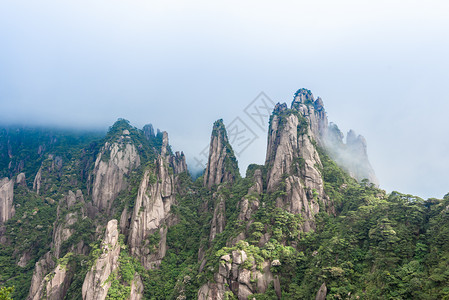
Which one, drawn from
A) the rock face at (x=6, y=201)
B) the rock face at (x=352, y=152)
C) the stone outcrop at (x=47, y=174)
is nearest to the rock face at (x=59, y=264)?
the rock face at (x=6, y=201)

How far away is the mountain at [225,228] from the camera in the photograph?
103ft

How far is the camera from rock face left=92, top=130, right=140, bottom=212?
261 feet

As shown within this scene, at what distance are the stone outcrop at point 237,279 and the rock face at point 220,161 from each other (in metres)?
37.1

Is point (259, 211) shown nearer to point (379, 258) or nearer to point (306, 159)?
point (306, 159)

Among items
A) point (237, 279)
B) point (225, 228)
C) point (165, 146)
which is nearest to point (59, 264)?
point (225, 228)

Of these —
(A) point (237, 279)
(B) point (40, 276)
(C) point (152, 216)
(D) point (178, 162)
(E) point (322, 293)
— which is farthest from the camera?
(D) point (178, 162)

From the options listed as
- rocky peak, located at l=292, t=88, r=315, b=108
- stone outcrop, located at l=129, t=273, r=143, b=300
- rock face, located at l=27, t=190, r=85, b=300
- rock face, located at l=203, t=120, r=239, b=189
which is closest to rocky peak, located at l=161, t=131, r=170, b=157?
rock face, located at l=203, t=120, r=239, b=189

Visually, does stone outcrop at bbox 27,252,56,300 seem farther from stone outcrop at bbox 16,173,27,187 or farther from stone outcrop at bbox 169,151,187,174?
stone outcrop at bbox 169,151,187,174

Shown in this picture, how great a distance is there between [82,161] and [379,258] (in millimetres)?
100834

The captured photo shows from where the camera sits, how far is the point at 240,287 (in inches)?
1451

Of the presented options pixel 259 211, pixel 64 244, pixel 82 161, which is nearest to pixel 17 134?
pixel 82 161

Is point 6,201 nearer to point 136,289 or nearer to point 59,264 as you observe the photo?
point 59,264

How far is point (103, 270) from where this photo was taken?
45219 mm

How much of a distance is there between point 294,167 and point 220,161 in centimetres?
3105
